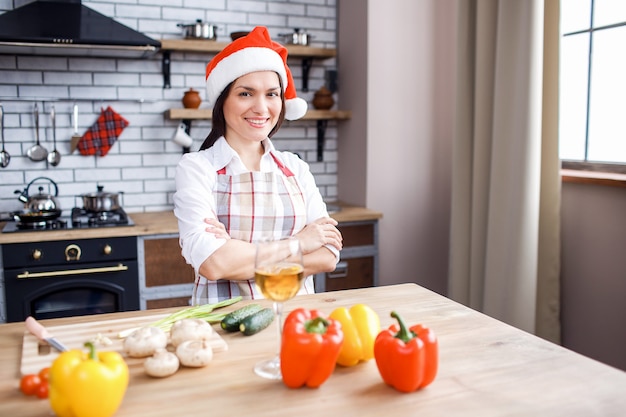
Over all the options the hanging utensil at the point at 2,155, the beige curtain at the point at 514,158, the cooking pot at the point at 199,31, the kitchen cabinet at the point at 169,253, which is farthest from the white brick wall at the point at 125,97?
the beige curtain at the point at 514,158

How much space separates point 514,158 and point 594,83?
0.54 m

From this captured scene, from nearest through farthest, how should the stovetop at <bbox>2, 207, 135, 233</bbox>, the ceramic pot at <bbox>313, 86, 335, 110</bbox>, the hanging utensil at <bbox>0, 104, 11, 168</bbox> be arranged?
the stovetop at <bbox>2, 207, 135, 233</bbox> < the hanging utensil at <bbox>0, 104, 11, 168</bbox> < the ceramic pot at <bbox>313, 86, 335, 110</bbox>

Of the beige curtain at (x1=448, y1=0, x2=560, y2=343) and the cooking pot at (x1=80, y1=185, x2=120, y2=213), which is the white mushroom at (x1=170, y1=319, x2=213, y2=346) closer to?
the beige curtain at (x1=448, y1=0, x2=560, y2=343)

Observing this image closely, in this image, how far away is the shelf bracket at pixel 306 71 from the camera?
4.04 metres

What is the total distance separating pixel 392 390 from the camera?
1176 millimetres

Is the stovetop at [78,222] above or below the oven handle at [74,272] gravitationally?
above

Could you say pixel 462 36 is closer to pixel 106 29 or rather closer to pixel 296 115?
pixel 296 115

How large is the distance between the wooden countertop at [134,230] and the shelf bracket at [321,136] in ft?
2.16

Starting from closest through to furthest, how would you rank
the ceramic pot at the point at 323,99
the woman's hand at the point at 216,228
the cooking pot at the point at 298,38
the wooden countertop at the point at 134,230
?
1. the woman's hand at the point at 216,228
2. the wooden countertop at the point at 134,230
3. the cooking pot at the point at 298,38
4. the ceramic pot at the point at 323,99

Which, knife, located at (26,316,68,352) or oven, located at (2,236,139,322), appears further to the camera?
oven, located at (2,236,139,322)

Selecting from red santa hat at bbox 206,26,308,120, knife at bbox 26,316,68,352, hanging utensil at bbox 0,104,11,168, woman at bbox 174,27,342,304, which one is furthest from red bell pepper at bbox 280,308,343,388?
hanging utensil at bbox 0,104,11,168

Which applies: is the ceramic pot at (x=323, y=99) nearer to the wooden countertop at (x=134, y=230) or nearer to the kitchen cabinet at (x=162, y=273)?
the wooden countertop at (x=134, y=230)

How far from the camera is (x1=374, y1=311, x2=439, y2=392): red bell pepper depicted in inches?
44.8

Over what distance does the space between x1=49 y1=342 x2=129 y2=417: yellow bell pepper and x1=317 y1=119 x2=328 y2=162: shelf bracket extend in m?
3.18
